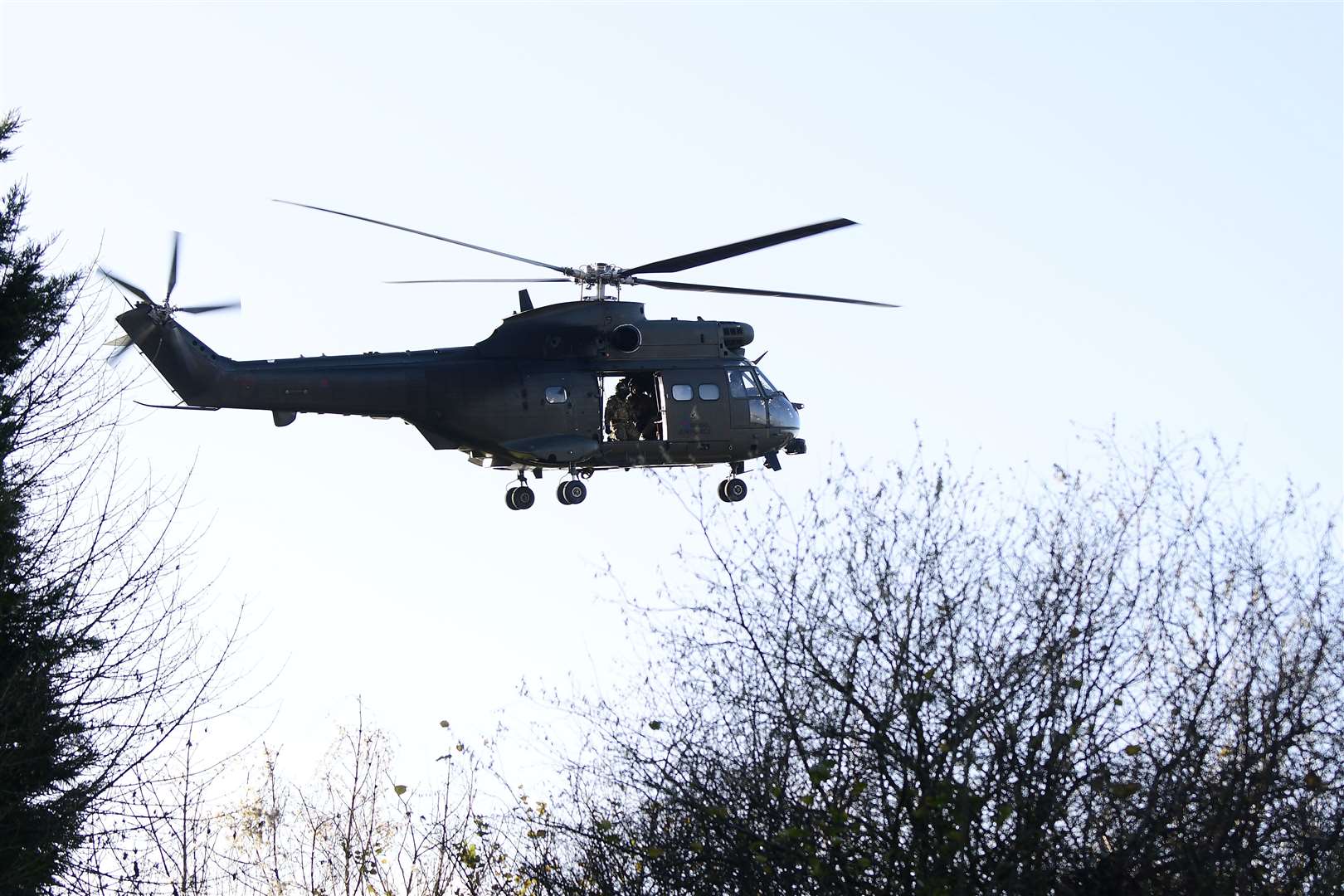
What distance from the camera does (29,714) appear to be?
15.9m

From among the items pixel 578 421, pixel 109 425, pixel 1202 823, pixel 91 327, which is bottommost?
pixel 1202 823

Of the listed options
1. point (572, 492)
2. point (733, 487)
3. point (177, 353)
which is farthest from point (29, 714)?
point (733, 487)

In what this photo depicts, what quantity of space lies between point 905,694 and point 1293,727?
3.08 meters

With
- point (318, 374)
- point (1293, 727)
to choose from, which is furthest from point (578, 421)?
point (1293, 727)

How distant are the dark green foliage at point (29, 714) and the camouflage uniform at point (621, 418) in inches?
564

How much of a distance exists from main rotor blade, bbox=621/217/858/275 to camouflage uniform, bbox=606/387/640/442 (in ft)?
7.22

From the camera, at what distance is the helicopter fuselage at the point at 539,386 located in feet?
95.4

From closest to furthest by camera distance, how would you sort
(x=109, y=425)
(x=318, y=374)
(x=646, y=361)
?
(x=109, y=425) < (x=318, y=374) < (x=646, y=361)

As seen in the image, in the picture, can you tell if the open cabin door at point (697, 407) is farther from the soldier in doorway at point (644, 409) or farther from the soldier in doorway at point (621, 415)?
the soldier in doorway at point (621, 415)

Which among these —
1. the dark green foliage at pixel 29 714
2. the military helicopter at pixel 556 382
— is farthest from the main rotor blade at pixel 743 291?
the dark green foliage at pixel 29 714

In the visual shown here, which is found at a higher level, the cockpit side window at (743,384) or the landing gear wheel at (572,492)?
the cockpit side window at (743,384)

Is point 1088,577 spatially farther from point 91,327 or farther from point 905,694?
point 91,327

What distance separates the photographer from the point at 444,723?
16094 mm

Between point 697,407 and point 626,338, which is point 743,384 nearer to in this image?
point 697,407
